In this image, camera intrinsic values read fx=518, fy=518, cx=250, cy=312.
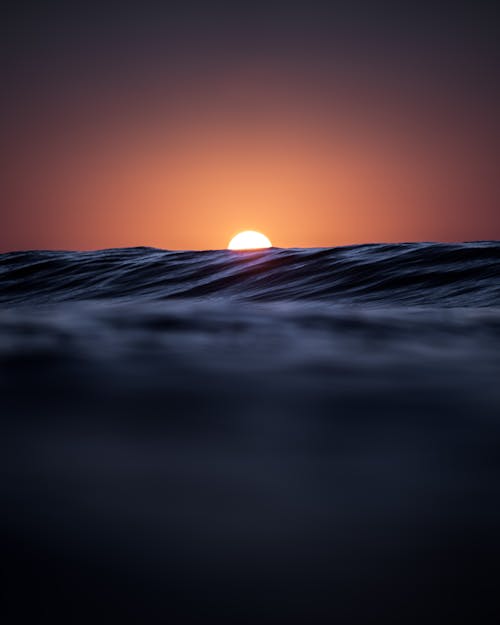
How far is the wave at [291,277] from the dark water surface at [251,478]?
2.04 m

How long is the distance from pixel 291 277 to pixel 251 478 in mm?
4450

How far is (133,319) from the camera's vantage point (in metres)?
2.68

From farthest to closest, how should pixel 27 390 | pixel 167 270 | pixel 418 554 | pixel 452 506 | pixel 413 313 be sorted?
pixel 167 270, pixel 413 313, pixel 27 390, pixel 452 506, pixel 418 554

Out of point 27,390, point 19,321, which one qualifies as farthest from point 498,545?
point 19,321

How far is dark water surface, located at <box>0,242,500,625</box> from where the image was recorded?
0.58m

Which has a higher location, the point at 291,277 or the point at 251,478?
the point at 291,277

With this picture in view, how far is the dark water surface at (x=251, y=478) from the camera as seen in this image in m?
0.58

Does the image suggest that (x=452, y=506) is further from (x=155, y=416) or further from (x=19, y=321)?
(x=19, y=321)

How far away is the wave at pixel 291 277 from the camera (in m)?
4.08

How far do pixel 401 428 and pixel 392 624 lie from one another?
21.6 inches

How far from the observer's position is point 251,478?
2.74 feet

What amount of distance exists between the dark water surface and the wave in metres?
2.04

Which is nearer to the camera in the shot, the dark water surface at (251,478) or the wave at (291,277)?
the dark water surface at (251,478)

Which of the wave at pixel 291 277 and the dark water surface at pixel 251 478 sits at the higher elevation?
the wave at pixel 291 277
